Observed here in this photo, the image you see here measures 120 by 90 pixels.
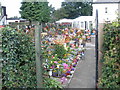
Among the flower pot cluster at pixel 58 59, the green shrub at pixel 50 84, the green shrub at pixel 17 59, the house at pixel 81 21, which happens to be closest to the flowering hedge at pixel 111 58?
the green shrub at pixel 50 84

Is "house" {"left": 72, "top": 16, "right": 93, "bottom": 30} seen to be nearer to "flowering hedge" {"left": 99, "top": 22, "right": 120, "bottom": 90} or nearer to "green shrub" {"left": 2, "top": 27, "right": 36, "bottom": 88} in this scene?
"flowering hedge" {"left": 99, "top": 22, "right": 120, "bottom": 90}

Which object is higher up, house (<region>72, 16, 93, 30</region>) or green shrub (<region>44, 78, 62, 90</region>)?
house (<region>72, 16, 93, 30</region>)

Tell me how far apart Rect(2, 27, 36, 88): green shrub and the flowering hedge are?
132 centimetres

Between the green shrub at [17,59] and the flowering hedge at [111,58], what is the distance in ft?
4.33

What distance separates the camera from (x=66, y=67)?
19.2ft

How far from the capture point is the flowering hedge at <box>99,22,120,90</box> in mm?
3105

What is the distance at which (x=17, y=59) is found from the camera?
10.3ft

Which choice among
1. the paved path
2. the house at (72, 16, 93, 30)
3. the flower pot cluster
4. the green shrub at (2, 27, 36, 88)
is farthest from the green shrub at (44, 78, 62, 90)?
the house at (72, 16, 93, 30)

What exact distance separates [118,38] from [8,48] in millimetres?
1916

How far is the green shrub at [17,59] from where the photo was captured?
306 cm

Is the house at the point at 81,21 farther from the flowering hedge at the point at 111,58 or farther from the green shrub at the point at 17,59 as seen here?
the green shrub at the point at 17,59

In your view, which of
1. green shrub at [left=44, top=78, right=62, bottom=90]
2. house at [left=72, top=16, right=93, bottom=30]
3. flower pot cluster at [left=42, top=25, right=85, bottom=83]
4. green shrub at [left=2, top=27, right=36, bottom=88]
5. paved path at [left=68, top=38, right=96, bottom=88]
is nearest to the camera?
green shrub at [left=2, top=27, right=36, bottom=88]

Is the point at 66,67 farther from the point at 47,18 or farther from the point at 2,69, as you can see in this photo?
the point at 47,18

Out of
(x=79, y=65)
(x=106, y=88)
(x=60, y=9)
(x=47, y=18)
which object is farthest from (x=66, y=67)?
(x=60, y=9)
